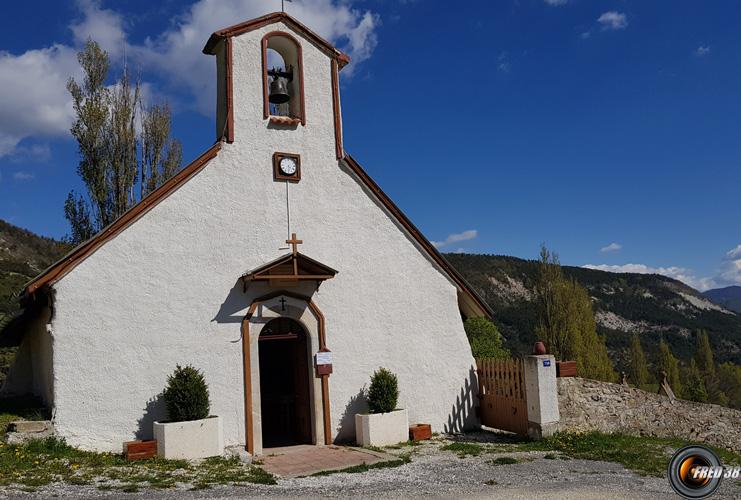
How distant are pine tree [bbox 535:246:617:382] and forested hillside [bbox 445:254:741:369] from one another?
33.7 m

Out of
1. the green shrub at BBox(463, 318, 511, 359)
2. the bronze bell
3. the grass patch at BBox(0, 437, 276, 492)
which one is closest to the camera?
the grass patch at BBox(0, 437, 276, 492)

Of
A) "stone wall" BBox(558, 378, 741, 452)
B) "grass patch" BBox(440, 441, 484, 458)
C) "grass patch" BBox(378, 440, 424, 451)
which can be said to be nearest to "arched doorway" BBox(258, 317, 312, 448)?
"grass patch" BBox(378, 440, 424, 451)

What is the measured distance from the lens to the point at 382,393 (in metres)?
12.1

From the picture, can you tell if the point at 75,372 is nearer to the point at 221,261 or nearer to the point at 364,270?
the point at 221,261

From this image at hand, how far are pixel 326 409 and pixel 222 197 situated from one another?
4.71 m

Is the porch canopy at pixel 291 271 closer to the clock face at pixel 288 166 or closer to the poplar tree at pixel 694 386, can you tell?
the clock face at pixel 288 166

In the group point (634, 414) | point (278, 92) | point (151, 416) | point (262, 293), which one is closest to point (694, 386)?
point (634, 414)

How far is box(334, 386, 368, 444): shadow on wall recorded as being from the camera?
12.2 m

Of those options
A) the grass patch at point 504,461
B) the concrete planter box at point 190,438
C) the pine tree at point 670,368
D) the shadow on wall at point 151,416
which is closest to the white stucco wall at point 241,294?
the shadow on wall at point 151,416

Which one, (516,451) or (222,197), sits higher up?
(222,197)

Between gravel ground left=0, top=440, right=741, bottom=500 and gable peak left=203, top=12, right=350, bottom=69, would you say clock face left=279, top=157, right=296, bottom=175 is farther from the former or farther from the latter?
gravel ground left=0, top=440, right=741, bottom=500

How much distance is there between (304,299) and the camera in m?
12.1

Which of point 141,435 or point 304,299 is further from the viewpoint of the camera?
point 304,299

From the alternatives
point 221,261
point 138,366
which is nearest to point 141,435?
point 138,366
